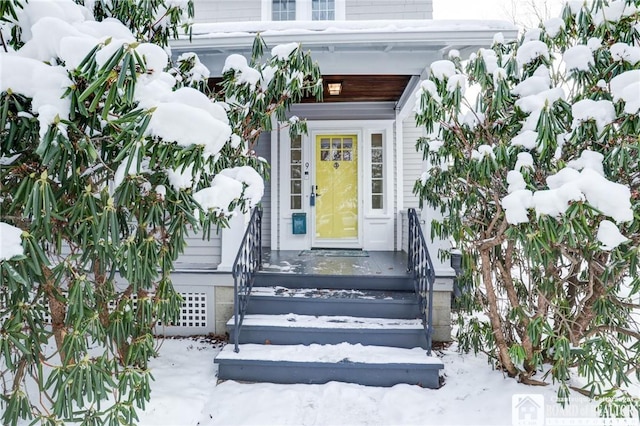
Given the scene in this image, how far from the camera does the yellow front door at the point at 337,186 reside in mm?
6418

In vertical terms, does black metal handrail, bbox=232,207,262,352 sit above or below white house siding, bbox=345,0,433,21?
below

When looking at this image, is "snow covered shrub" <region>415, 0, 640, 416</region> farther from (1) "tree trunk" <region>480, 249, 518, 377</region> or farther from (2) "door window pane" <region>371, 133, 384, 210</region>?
(2) "door window pane" <region>371, 133, 384, 210</region>

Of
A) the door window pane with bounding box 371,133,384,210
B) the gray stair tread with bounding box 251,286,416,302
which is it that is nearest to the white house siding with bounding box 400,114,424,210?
the door window pane with bounding box 371,133,384,210

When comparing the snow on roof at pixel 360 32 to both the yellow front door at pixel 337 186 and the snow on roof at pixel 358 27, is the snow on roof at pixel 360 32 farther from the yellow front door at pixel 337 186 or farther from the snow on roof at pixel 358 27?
the yellow front door at pixel 337 186

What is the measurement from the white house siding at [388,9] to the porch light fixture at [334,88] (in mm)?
1562

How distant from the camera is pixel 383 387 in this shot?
10.2 feet

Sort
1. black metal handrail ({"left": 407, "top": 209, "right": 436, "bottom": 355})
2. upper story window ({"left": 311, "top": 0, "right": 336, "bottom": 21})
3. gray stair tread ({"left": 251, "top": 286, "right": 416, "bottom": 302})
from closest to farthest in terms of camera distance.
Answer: black metal handrail ({"left": 407, "top": 209, "right": 436, "bottom": 355})
gray stair tread ({"left": 251, "top": 286, "right": 416, "bottom": 302})
upper story window ({"left": 311, "top": 0, "right": 336, "bottom": 21})

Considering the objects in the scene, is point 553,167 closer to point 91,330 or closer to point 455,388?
point 455,388

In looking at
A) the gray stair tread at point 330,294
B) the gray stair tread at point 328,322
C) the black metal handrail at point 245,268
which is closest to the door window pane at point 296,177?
the black metal handrail at point 245,268

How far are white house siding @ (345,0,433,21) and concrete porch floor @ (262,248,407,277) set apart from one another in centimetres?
377

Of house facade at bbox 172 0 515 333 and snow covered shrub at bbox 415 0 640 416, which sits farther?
house facade at bbox 172 0 515 333

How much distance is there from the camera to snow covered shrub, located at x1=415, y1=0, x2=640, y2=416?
2.27m

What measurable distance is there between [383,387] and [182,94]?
268 centimetres

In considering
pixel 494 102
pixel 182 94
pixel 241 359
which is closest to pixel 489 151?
pixel 494 102
